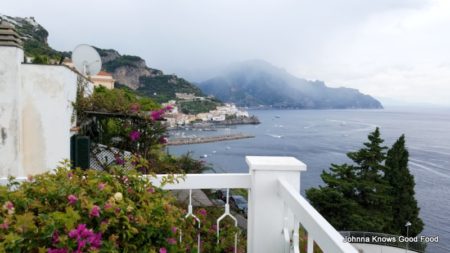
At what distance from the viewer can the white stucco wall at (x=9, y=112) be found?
486 cm

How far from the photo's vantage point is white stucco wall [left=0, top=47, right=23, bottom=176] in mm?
4855

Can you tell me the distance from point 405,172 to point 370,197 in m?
4.20

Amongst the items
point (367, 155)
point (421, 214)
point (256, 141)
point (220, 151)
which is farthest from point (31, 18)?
point (421, 214)

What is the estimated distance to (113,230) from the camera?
138 centimetres

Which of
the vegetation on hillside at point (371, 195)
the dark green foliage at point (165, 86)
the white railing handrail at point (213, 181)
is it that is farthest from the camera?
the dark green foliage at point (165, 86)

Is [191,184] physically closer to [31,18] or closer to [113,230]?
[113,230]

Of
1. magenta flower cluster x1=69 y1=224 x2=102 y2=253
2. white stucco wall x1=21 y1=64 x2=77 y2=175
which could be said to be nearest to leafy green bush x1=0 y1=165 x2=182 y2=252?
magenta flower cluster x1=69 y1=224 x2=102 y2=253

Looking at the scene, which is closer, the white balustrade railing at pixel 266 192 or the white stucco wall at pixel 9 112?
the white balustrade railing at pixel 266 192

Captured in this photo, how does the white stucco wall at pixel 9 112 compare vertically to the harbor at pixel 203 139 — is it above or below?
above

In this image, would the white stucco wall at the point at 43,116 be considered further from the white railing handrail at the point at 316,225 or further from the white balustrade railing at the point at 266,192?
the white railing handrail at the point at 316,225

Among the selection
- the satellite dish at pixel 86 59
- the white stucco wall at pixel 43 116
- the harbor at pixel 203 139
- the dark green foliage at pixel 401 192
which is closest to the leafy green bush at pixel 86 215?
the white stucco wall at pixel 43 116

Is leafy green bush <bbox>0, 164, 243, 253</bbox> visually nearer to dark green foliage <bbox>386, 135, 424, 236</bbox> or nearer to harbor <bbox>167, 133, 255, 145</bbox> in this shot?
dark green foliage <bbox>386, 135, 424, 236</bbox>

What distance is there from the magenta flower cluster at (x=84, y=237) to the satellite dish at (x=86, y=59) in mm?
7497

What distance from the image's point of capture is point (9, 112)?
492cm
